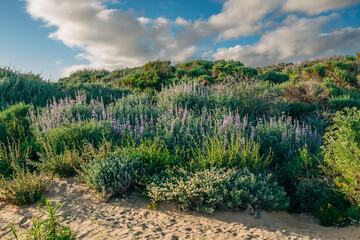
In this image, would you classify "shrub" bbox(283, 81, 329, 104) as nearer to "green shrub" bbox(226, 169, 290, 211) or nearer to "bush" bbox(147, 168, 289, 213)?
"green shrub" bbox(226, 169, 290, 211)

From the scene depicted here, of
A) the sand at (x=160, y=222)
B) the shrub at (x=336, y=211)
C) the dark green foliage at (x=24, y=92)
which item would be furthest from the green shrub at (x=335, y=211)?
the dark green foliage at (x=24, y=92)

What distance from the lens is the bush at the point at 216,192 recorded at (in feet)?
12.5

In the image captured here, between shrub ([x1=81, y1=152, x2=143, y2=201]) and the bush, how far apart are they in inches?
18.2

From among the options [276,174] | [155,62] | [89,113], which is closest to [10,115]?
[89,113]

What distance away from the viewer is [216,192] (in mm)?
3836

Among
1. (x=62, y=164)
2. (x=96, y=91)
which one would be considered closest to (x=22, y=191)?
(x=62, y=164)

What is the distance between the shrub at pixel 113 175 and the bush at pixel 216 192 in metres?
0.46

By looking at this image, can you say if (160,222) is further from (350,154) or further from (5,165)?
(5,165)

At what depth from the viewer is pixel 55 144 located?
18.1 feet

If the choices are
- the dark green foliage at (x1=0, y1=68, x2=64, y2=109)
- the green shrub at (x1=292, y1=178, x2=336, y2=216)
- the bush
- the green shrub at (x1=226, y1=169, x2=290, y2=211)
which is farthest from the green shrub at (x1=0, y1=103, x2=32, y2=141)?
the green shrub at (x1=292, y1=178, x2=336, y2=216)

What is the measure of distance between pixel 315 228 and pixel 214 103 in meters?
4.85

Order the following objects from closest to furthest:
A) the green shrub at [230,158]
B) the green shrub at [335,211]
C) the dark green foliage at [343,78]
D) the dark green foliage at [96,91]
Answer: the green shrub at [335,211] → the green shrub at [230,158] → the dark green foliage at [96,91] → the dark green foliage at [343,78]

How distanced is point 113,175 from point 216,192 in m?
1.67

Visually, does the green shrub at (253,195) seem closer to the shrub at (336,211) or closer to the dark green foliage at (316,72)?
the shrub at (336,211)
